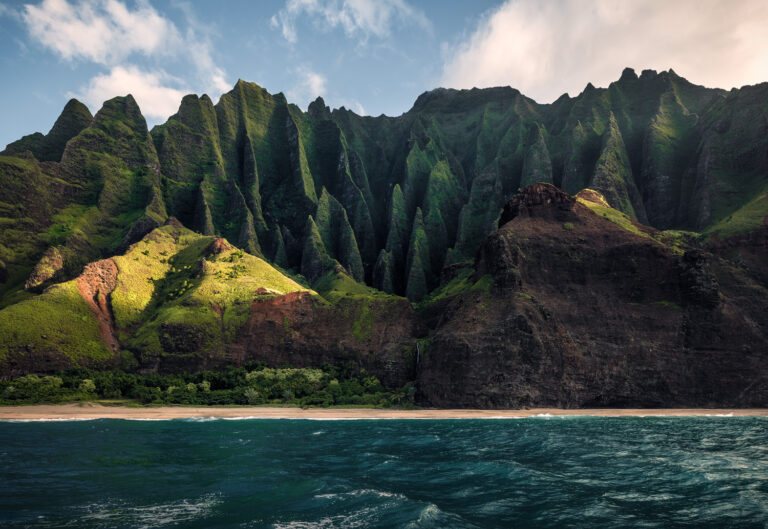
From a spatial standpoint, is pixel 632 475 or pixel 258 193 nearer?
pixel 632 475

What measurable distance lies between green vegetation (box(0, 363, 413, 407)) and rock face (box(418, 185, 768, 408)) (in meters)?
12.6

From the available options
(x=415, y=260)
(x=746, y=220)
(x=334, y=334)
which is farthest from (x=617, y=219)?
(x=334, y=334)

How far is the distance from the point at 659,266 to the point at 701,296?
805 cm

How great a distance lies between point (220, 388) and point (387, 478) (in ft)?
195

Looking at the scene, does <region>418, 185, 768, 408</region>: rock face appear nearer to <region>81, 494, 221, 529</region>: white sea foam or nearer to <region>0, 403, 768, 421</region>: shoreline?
<region>0, 403, 768, 421</region>: shoreline

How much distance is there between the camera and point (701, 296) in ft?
243

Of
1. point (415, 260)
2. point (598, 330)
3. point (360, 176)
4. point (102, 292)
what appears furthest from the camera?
point (360, 176)

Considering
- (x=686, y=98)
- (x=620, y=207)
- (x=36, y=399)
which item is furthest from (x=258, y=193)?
(x=686, y=98)

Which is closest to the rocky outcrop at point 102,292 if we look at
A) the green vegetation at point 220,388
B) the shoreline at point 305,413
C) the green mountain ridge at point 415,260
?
the green mountain ridge at point 415,260

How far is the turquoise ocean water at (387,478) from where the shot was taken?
60.2 ft

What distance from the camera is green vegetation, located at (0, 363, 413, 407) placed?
6581cm

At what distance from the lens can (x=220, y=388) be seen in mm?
76750

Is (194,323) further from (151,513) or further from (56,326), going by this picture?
(151,513)

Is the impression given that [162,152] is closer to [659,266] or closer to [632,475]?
[659,266]
